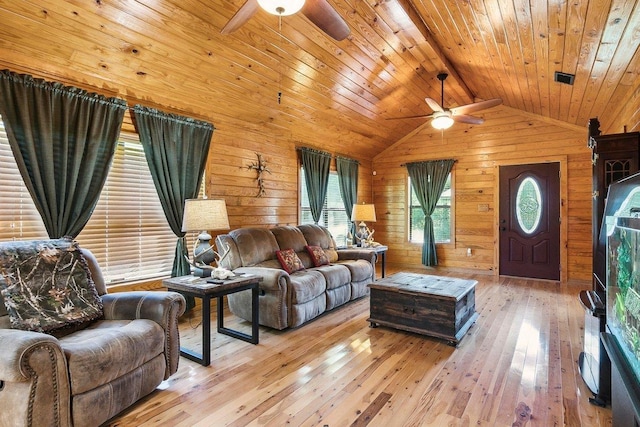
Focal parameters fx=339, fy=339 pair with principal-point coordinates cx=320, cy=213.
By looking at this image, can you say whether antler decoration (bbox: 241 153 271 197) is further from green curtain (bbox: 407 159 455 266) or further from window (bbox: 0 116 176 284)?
green curtain (bbox: 407 159 455 266)

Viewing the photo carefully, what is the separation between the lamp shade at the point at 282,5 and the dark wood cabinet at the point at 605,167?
8.54 feet

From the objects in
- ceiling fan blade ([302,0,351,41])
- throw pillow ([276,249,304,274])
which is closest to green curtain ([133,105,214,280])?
throw pillow ([276,249,304,274])

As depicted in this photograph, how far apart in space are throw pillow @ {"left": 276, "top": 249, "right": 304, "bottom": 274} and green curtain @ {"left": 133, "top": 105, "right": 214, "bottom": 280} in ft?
3.43

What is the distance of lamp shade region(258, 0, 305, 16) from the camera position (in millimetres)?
1896

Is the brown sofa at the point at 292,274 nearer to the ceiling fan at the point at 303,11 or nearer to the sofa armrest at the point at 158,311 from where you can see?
the sofa armrest at the point at 158,311

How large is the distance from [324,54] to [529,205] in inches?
178

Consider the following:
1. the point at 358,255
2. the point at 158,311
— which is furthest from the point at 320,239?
the point at 158,311

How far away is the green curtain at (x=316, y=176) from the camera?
5605mm

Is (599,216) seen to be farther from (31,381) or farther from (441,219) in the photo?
(441,219)

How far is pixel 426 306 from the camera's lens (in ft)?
10.6

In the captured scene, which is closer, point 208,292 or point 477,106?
point 208,292

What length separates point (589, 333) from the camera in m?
2.38

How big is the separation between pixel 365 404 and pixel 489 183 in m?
5.29

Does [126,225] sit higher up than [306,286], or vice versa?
[126,225]
